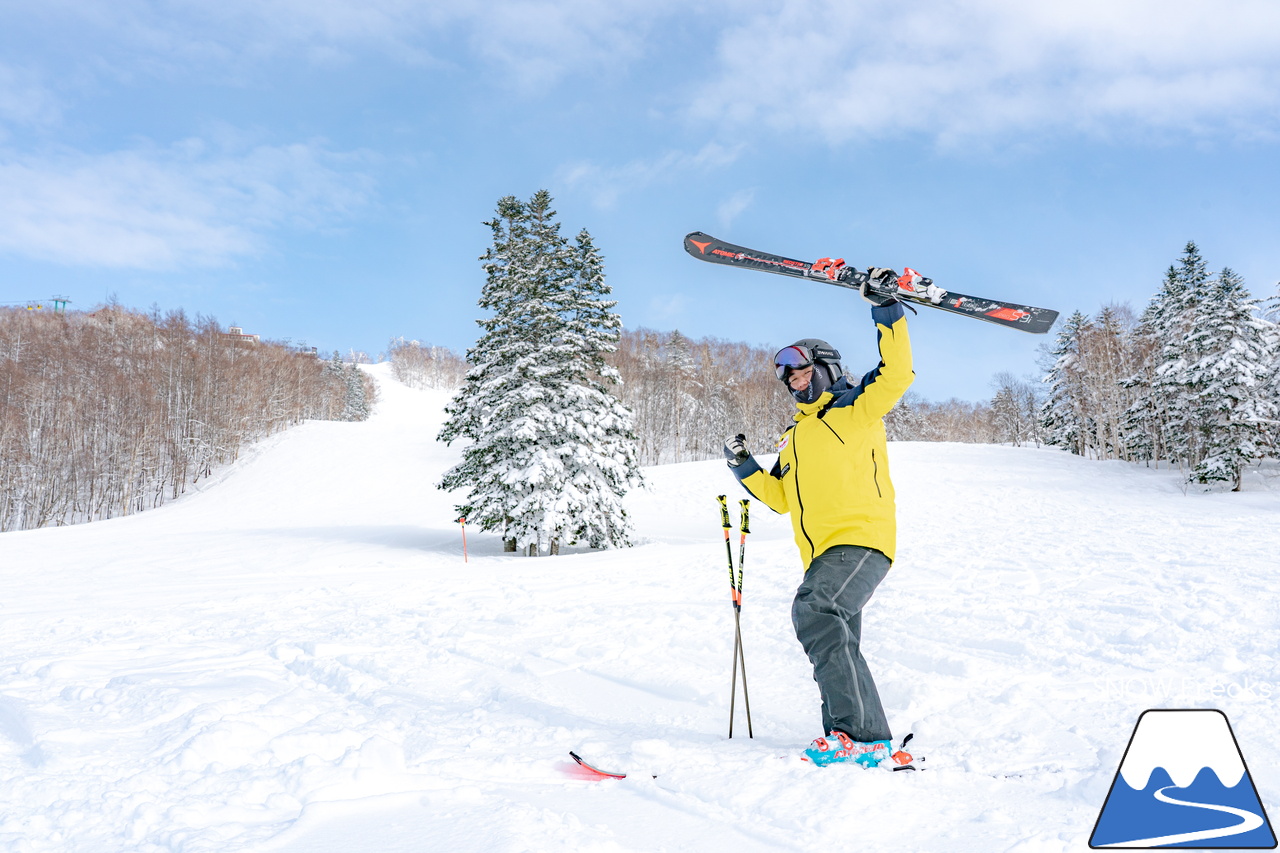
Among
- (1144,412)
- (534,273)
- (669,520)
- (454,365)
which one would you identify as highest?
(454,365)

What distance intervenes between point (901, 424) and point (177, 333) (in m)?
61.2

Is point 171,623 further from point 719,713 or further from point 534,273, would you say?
point 534,273

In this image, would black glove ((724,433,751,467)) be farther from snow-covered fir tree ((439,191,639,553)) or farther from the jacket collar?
snow-covered fir tree ((439,191,639,553))

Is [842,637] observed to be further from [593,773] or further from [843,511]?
[593,773]

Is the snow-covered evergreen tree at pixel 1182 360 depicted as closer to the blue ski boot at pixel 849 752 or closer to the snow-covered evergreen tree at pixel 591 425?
the snow-covered evergreen tree at pixel 591 425

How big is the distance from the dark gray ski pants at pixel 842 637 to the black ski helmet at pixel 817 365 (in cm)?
87

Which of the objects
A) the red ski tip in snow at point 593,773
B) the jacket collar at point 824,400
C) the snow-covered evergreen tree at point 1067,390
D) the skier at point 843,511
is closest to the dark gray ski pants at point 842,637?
the skier at point 843,511

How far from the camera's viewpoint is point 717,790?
2.90 meters

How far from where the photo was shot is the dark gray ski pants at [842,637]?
3135 millimetres

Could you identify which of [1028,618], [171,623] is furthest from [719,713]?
[171,623]

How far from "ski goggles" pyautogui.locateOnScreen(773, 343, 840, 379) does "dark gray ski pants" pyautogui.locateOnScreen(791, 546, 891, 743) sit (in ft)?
3.26

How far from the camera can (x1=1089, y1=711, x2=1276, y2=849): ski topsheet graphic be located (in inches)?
89.6

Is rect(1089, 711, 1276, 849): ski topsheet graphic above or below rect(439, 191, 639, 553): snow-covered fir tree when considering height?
below

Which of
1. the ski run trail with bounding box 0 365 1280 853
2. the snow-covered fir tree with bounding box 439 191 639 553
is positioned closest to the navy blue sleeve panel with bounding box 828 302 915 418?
the ski run trail with bounding box 0 365 1280 853
